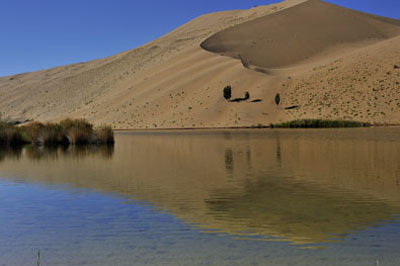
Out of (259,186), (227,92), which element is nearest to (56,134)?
(259,186)

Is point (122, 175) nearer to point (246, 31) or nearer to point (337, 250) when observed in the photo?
point (337, 250)

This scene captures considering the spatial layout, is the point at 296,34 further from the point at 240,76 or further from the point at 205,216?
the point at 205,216

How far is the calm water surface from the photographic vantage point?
5.14 metres

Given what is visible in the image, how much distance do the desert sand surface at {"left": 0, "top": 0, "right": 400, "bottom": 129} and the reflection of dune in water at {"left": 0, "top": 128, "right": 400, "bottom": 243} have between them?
122ft

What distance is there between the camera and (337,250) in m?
5.19

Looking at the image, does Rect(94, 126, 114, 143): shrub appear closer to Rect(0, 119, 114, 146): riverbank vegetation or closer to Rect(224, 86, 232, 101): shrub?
Rect(0, 119, 114, 146): riverbank vegetation

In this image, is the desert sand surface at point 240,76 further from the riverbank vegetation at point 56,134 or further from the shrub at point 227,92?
the riverbank vegetation at point 56,134

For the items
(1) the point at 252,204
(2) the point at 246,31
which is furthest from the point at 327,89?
(1) the point at 252,204

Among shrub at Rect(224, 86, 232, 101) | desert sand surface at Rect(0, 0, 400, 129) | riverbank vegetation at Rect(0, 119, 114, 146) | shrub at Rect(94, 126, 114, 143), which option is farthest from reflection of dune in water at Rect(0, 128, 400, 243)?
shrub at Rect(224, 86, 232, 101)

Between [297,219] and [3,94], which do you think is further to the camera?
[3,94]

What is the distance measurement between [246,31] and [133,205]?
264ft

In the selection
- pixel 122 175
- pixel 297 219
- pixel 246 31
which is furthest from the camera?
pixel 246 31

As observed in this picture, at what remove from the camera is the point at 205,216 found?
7.02 metres

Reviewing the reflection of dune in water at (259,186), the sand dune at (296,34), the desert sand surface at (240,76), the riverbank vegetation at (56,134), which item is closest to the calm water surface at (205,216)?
the reflection of dune in water at (259,186)
